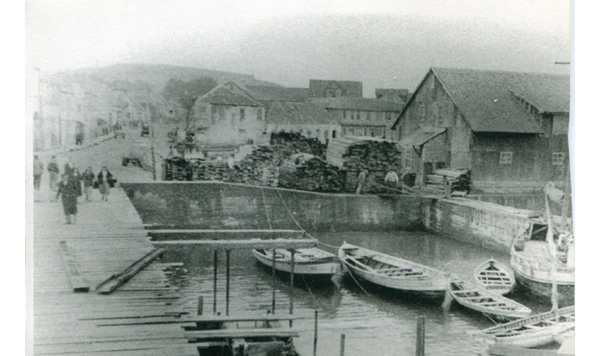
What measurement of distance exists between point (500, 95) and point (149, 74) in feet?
8.54

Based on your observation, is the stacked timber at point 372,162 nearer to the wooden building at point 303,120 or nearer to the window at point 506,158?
the wooden building at point 303,120

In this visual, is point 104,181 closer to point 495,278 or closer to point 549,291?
point 495,278

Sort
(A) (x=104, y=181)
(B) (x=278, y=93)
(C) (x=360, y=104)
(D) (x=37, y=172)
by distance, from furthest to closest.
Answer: (C) (x=360, y=104) → (B) (x=278, y=93) → (A) (x=104, y=181) → (D) (x=37, y=172)

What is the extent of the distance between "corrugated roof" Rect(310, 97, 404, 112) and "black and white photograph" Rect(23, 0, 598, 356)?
1cm

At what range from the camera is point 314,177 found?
460 cm

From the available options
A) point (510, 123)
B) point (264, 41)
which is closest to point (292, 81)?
point (264, 41)

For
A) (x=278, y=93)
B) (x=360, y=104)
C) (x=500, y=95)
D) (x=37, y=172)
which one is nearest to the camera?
(x=37, y=172)

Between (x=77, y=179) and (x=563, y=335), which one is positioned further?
(x=563, y=335)

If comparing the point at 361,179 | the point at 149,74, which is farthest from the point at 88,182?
the point at 361,179

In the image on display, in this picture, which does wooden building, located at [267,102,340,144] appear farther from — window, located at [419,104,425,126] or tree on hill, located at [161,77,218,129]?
window, located at [419,104,425,126]

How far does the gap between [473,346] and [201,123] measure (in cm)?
255

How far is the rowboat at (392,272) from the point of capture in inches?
180

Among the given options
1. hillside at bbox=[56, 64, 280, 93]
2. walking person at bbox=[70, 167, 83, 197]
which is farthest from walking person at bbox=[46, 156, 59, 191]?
hillside at bbox=[56, 64, 280, 93]

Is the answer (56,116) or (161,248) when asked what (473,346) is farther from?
(56,116)
